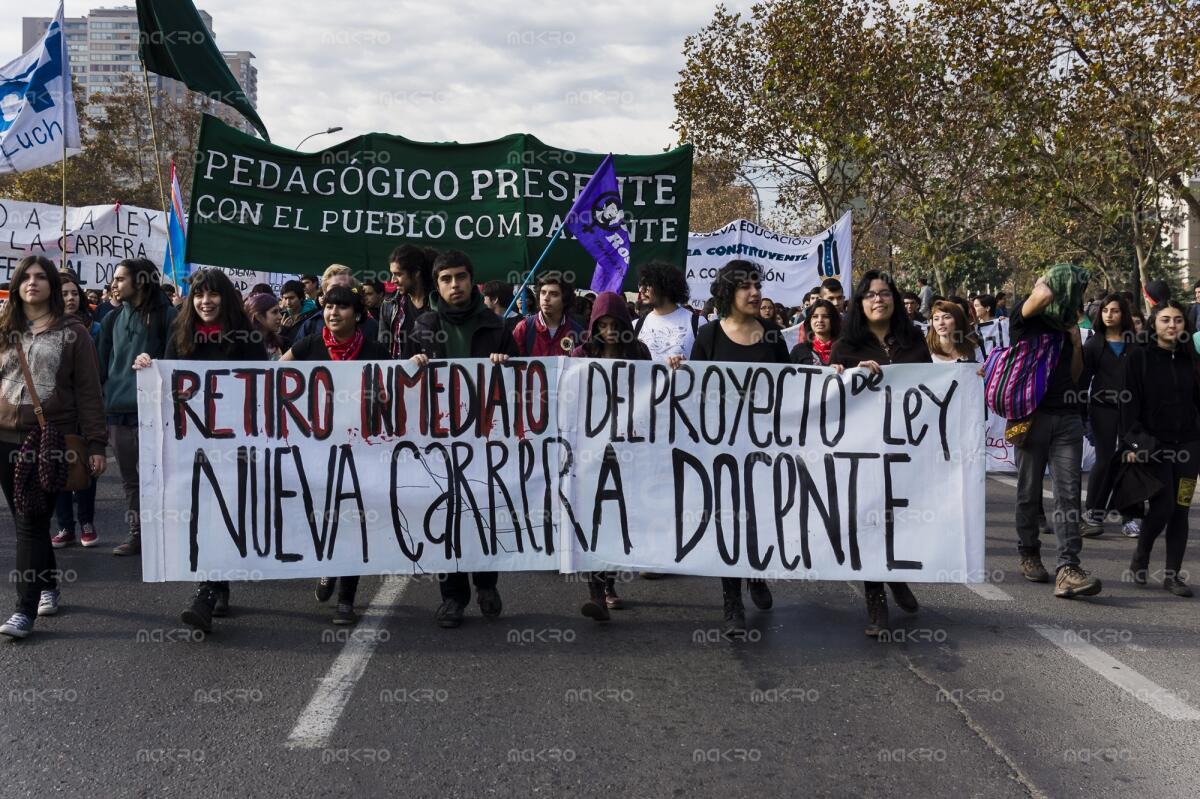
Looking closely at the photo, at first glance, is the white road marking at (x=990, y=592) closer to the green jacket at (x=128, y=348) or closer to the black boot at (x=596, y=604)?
the black boot at (x=596, y=604)

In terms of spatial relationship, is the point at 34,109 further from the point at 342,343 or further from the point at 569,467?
the point at 569,467

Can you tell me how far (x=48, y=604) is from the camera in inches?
234

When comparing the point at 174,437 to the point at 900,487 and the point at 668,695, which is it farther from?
the point at 900,487

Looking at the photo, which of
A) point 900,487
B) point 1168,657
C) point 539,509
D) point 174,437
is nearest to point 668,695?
point 539,509

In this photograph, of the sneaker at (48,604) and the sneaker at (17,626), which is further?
the sneaker at (48,604)

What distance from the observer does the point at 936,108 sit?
84.5 ft

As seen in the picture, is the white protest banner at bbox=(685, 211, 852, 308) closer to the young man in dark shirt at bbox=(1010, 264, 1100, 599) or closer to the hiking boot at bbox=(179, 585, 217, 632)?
the young man in dark shirt at bbox=(1010, 264, 1100, 599)

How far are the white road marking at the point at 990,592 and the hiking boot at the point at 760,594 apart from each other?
1295 millimetres

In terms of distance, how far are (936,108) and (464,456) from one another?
22.6 metres

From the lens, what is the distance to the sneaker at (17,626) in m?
5.44

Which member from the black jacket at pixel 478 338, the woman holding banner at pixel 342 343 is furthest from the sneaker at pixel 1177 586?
the woman holding banner at pixel 342 343

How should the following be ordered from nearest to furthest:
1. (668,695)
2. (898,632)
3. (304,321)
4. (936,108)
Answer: (668,695)
(898,632)
(304,321)
(936,108)

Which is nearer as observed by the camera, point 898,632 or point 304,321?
point 898,632

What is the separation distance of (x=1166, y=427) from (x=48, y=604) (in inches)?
247
